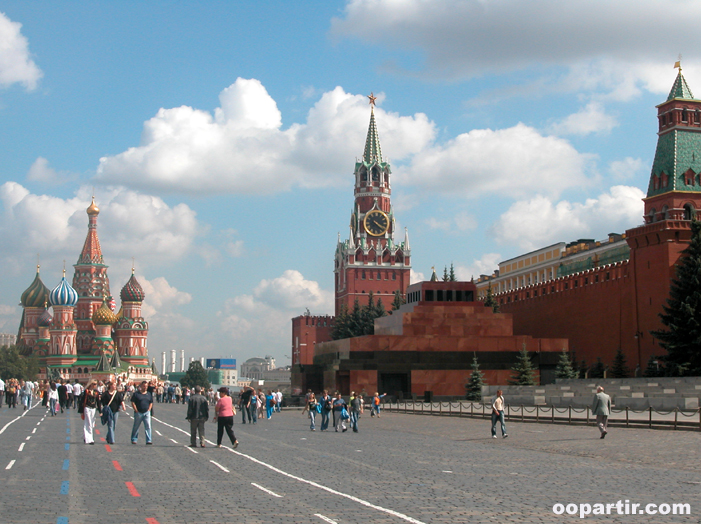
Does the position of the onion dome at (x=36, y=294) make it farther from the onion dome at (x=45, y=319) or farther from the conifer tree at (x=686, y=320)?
the conifer tree at (x=686, y=320)

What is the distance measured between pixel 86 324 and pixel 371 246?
4776 cm

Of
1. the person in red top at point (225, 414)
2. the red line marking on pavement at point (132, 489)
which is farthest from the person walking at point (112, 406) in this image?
the red line marking on pavement at point (132, 489)

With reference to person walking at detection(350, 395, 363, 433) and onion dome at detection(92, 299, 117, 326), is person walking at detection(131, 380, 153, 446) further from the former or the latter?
onion dome at detection(92, 299, 117, 326)

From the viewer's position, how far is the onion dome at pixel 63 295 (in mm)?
127875

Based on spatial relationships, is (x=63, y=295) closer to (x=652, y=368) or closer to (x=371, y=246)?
(x=371, y=246)

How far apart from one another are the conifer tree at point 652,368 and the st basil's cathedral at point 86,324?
9282 cm

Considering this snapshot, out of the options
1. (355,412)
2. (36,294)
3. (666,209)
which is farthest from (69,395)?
(36,294)

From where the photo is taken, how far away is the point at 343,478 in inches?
507

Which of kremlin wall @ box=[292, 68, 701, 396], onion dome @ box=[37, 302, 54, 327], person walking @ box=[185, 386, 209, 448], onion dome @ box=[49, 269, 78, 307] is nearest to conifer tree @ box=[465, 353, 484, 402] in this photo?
kremlin wall @ box=[292, 68, 701, 396]

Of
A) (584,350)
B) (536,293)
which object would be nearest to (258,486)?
(584,350)

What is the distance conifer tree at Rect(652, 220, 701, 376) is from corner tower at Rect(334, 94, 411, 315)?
74.3 metres

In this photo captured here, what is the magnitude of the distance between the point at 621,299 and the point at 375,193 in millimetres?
71806

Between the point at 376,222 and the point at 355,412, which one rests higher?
the point at 376,222

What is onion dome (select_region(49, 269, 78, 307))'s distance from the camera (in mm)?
127875
